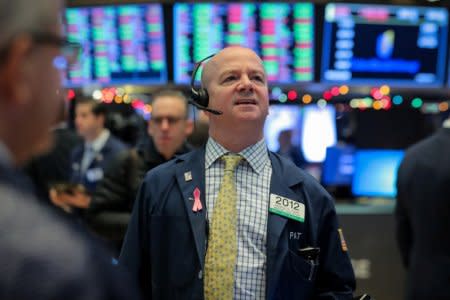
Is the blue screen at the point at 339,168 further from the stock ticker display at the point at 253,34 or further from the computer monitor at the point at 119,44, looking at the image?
the computer monitor at the point at 119,44

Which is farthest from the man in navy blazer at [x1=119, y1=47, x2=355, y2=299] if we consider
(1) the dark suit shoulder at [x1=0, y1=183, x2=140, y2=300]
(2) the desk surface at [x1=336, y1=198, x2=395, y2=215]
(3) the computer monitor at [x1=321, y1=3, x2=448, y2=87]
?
(3) the computer monitor at [x1=321, y1=3, x2=448, y2=87]

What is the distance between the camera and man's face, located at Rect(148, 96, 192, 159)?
340cm

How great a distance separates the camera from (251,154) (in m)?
2.19

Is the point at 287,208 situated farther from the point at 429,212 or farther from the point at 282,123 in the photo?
the point at 282,123

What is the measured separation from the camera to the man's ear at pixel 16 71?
80cm

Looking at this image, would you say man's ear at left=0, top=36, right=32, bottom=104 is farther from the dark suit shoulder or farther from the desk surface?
the desk surface

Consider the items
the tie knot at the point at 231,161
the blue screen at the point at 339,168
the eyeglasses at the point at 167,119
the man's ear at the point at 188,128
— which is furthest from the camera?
the blue screen at the point at 339,168

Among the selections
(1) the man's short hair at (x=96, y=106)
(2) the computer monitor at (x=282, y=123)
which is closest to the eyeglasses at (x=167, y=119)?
(1) the man's short hair at (x=96, y=106)

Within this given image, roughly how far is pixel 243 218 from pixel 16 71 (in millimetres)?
1336

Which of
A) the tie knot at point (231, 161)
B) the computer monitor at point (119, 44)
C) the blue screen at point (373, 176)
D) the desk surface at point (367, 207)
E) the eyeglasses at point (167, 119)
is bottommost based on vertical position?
the desk surface at point (367, 207)

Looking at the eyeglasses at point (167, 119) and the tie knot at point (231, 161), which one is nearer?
the tie knot at point (231, 161)

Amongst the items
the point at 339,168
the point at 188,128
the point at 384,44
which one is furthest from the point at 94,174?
the point at 384,44

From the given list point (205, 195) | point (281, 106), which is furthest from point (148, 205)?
point (281, 106)

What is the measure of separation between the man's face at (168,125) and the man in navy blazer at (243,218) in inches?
44.1
